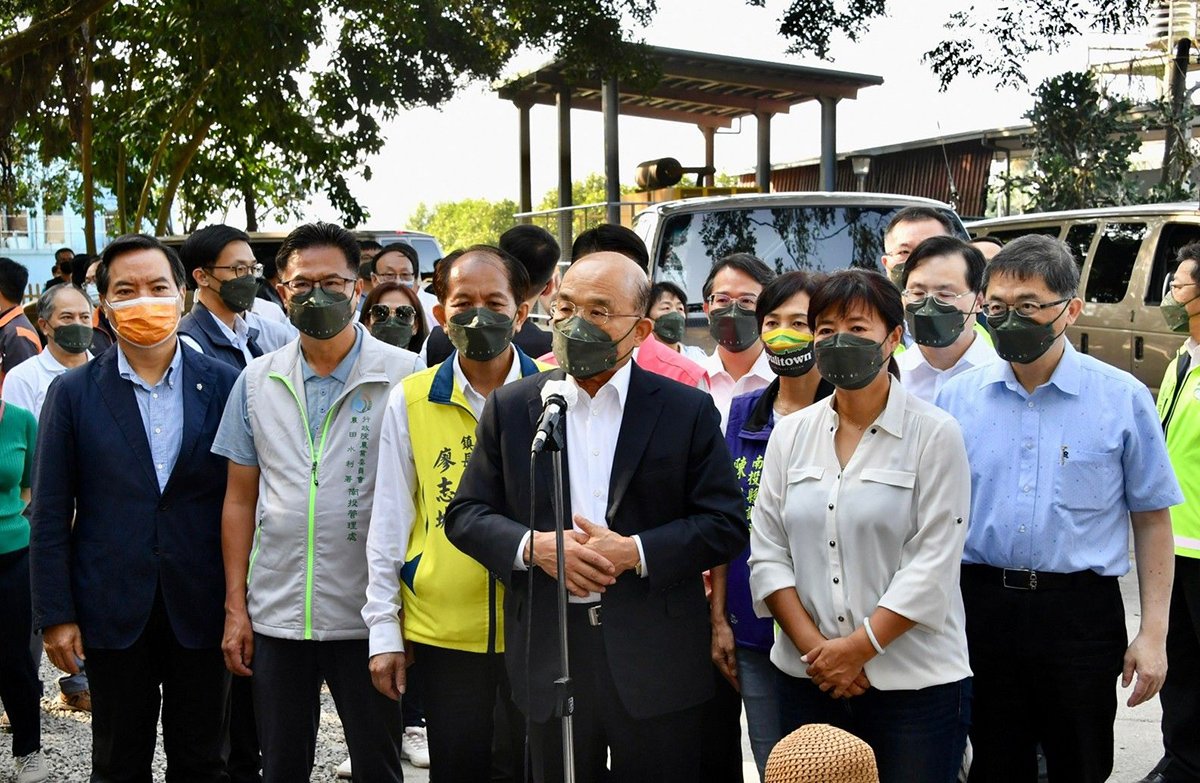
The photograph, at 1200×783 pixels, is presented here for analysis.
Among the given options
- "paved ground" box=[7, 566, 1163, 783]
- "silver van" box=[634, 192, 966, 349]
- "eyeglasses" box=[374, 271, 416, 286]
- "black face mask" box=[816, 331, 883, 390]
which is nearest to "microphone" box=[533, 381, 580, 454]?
"black face mask" box=[816, 331, 883, 390]

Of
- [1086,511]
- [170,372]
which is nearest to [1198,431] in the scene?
[1086,511]

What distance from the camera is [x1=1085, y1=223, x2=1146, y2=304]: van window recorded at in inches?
406

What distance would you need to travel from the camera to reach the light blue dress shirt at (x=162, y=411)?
4246 mm

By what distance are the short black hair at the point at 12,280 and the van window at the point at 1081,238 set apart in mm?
8133

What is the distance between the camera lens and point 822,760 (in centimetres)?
190

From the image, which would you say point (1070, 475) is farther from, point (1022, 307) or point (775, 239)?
point (775, 239)

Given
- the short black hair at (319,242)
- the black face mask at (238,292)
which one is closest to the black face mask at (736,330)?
A: the short black hair at (319,242)

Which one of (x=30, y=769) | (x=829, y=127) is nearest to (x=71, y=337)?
(x=30, y=769)

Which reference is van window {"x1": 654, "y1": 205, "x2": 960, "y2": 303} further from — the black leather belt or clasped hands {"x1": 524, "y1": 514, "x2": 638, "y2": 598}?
clasped hands {"x1": 524, "y1": 514, "x2": 638, "y2": 598}

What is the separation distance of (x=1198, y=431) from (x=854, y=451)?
2.27m

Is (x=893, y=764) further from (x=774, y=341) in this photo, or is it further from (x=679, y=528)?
(x=774, y=341)

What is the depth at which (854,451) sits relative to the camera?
356cm

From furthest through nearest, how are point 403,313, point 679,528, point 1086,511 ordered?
point 403,313, point 1086,511, point 679,528

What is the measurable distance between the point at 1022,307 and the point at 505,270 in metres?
1.61
